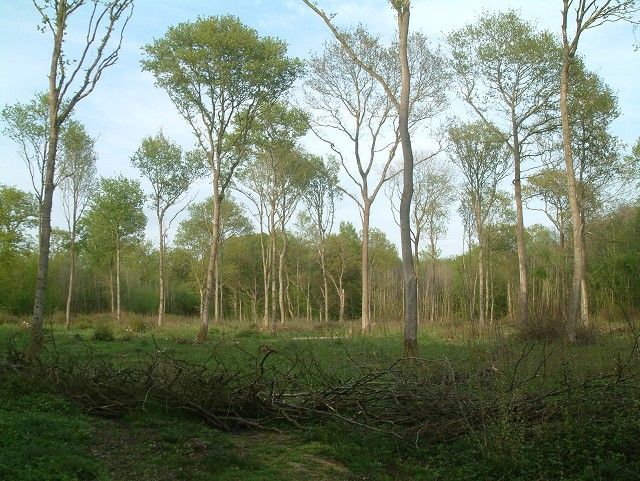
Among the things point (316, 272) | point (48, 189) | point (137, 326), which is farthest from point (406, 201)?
point (316, 272)

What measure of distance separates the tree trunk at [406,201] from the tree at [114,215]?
74.6 ft

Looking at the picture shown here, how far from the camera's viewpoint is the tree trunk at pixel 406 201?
40.3 ft

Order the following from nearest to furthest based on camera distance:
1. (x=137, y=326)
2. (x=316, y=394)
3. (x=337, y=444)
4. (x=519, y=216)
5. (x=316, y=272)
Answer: (x=337, y=444), (x=316, y=394), (x=519, y=216), (x=137, y=326), (x=316, y=272)

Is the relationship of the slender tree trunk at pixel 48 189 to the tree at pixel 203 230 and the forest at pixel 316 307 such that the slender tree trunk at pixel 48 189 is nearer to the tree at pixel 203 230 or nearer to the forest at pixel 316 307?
the forest at pixel 316 307

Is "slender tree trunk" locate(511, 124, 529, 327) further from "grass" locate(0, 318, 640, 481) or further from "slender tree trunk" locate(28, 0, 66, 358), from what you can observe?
"slender tree trunk" locate(28, 0, 66, 358)

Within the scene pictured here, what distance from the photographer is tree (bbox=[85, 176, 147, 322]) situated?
1280 inches

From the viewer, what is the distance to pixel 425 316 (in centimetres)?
4191

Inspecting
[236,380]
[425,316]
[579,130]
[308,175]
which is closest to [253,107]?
[308,175]

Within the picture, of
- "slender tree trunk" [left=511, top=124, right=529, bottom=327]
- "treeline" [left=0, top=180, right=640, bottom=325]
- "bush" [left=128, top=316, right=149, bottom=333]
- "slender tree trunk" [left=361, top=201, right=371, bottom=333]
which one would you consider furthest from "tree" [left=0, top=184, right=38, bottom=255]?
"slender tree trunk" [left=511, top=124, right=529, bottom=327]

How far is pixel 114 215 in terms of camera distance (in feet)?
107

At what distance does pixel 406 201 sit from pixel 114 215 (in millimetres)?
23504

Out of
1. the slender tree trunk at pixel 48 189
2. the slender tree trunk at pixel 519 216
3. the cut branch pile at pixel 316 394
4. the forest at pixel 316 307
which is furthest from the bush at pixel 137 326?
the cut branch pile at pixel 316 394

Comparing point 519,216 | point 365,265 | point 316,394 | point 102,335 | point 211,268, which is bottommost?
point 316,394

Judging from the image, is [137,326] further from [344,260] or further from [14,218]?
[344,260]
